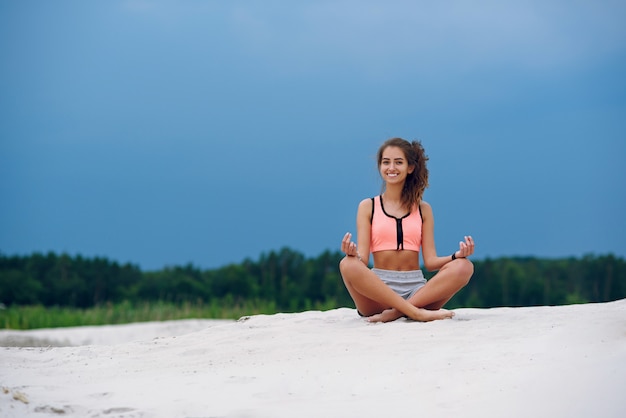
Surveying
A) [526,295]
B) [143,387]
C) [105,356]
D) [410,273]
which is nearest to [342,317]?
[410,273]

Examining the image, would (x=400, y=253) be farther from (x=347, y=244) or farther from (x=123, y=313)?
(x=123, y=313)

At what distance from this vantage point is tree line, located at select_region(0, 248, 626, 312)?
13266 millimetres

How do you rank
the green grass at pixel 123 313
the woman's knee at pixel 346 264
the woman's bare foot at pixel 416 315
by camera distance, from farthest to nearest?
the green grass at pixel 123 313 < the woman's bare foot at pixel 416 315 < the woman's knee at pixel 346 264

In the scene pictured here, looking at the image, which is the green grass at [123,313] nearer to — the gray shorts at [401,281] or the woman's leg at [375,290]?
the gray shorts at [401,281]

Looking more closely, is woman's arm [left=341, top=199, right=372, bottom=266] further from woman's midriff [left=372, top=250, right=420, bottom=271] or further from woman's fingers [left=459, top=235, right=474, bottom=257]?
woman's fingers [left=459, top=235, right=474, bottom=257]

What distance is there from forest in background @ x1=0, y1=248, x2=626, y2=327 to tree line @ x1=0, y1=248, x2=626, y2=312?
0.06ft

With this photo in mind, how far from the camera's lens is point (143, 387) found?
4.45 meters

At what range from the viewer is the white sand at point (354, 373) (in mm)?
3814

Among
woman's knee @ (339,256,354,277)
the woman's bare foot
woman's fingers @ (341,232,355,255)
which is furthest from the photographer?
the woman's bare foot

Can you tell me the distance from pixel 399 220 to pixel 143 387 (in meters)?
2.44

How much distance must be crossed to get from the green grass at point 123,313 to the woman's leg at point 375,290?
6695 millimetres

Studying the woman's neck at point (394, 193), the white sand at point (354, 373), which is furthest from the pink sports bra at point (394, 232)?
the white sand at point (354, 373)

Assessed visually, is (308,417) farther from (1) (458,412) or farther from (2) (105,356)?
(2) (105,356)

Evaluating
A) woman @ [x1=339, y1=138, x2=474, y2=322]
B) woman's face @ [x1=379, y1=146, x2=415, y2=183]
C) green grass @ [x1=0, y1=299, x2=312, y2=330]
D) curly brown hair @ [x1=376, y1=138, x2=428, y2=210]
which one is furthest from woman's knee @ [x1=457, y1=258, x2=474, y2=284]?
green grass @ [x1=0, y1=299, x2=312, y2=330]
